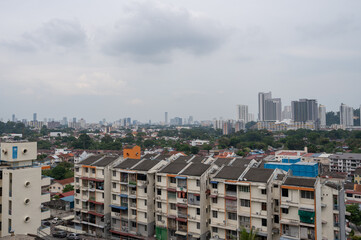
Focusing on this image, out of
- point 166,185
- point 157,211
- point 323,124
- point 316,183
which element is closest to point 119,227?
point 157,211

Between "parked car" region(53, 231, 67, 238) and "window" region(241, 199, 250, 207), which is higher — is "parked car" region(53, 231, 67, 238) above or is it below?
below

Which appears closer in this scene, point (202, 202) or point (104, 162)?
point (202, 202)

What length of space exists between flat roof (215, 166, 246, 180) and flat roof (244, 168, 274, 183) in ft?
1.29

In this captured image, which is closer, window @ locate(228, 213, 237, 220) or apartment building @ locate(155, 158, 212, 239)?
window @ locate(228, 213, 237, 220)

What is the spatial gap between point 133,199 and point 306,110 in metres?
96.0

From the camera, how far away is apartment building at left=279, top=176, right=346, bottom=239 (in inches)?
464

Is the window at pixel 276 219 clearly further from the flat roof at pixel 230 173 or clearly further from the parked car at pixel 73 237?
the parked car at pixel 73 237

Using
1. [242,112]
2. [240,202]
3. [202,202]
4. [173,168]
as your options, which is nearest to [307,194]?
[240,202]

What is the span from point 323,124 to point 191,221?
107 m

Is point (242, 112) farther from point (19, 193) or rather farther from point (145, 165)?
point (19, 193)

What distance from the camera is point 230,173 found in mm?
14062

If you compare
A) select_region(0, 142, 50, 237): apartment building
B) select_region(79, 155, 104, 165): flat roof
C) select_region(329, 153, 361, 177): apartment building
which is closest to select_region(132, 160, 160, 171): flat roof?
select_region(79, 155, 104, 165): flat roof

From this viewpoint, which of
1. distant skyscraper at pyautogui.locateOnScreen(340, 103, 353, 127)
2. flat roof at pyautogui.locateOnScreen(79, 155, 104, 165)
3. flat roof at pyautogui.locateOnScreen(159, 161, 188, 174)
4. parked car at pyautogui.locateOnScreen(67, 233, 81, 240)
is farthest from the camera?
distant skyscraper at pyautogui.locateOnScreen(340, 103, 353, 127)

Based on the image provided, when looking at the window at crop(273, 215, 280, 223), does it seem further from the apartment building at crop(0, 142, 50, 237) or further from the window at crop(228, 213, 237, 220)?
the apartment building at crop(0, 142, 50, 237)
